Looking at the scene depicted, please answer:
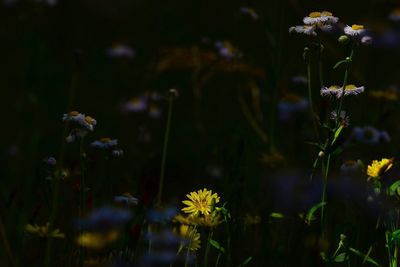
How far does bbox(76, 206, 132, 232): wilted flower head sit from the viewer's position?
1.44 m

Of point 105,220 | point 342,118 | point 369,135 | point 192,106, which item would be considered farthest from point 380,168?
point 192,106

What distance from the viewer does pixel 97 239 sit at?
55.9 inches

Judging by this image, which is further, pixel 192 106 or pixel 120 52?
pixel 120 52

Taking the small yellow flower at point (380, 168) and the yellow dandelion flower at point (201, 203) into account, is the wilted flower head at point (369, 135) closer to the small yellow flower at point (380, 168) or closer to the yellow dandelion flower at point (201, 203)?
the small yellow flower at point (380, 168)

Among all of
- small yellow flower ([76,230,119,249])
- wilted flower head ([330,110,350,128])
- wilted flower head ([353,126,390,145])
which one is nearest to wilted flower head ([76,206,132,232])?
small yellow flower ([76,230,119,249])

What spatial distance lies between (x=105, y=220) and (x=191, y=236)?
21 cm

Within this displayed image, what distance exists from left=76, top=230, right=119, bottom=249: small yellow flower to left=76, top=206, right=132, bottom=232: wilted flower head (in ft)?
0.04

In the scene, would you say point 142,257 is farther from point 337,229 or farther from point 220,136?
point 220,136

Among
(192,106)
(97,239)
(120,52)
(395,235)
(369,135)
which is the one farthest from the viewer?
(120,52)

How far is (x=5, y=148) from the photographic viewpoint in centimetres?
346

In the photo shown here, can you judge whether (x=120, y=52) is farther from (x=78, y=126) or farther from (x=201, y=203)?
(x=201, y=203)

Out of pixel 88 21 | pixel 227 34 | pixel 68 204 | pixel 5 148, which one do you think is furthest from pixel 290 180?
pixel 88 21

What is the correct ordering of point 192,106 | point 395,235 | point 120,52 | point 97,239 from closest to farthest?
1. point 97,239
2. point 395,235
3. point 192,106
4. point 120,52

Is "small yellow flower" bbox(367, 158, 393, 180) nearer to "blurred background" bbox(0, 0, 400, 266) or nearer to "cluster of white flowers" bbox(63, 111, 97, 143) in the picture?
"blurred background" bbox(0, 0, 400, 266)
